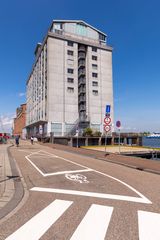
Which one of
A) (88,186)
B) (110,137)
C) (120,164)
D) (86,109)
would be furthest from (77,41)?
(88,186)

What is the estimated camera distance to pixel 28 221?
14.6 ft

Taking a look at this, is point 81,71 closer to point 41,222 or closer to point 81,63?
point 81,63

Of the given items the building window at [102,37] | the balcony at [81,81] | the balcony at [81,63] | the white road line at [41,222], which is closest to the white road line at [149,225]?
the white road line at [41,222]

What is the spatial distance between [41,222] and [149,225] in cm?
235

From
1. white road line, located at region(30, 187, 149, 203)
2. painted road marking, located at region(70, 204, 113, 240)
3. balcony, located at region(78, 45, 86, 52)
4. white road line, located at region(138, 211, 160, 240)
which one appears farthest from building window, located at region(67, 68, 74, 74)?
white road line, located at region(138, 211, 160, 240)

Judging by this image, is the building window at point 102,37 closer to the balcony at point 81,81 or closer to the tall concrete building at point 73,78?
the tall concrete building at point 73,78

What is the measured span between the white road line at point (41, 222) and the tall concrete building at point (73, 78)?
51398mm

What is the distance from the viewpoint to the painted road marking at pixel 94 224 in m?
3.79

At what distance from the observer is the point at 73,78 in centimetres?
6250

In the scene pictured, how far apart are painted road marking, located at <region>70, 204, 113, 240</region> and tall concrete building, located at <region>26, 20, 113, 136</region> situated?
51.9 metres

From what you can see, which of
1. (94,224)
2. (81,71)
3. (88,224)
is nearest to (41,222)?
(88,224)

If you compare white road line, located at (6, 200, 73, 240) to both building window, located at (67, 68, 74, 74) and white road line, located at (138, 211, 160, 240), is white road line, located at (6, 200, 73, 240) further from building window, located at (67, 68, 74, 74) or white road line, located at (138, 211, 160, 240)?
building window, located at (67, 68, 74, 74)

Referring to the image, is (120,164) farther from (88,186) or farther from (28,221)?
(28,221)

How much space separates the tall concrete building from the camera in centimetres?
5875
